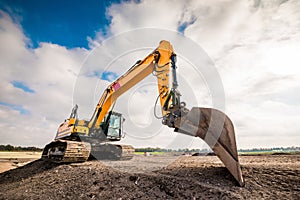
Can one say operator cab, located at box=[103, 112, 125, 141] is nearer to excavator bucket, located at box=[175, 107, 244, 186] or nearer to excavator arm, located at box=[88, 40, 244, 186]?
excavator arm, located at box=[88, 40, 244, 186]

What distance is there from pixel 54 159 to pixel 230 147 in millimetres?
7321

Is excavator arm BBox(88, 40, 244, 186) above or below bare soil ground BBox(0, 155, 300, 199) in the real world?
above

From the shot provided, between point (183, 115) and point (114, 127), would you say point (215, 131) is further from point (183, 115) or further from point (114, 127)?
point (114, 127)

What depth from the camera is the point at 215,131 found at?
380 centimetres

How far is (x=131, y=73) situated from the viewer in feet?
24.5

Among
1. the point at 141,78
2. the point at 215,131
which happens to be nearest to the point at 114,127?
the point at 141,78

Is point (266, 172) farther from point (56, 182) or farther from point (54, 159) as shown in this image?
point (54, 159)

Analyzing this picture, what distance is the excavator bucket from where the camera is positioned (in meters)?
3.44

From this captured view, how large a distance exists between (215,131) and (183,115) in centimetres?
82

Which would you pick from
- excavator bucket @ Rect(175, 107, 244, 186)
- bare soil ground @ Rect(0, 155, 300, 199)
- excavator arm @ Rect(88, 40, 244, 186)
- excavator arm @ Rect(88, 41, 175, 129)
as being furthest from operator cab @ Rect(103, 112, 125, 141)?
excavator bucket @ Rect(175, 107, 244, 186)

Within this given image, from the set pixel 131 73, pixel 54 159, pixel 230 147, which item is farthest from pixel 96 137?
pixel 230 147

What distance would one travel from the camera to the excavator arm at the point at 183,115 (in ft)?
11.8

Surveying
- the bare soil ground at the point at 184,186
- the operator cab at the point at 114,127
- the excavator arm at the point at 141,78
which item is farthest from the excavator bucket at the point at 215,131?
the operator cab at the point at 114,127

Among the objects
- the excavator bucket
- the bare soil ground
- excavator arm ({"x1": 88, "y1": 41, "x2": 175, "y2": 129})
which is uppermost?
excavator arm ({"x1": 88, "y1": 41, "x2": 175, "y2": 129})
